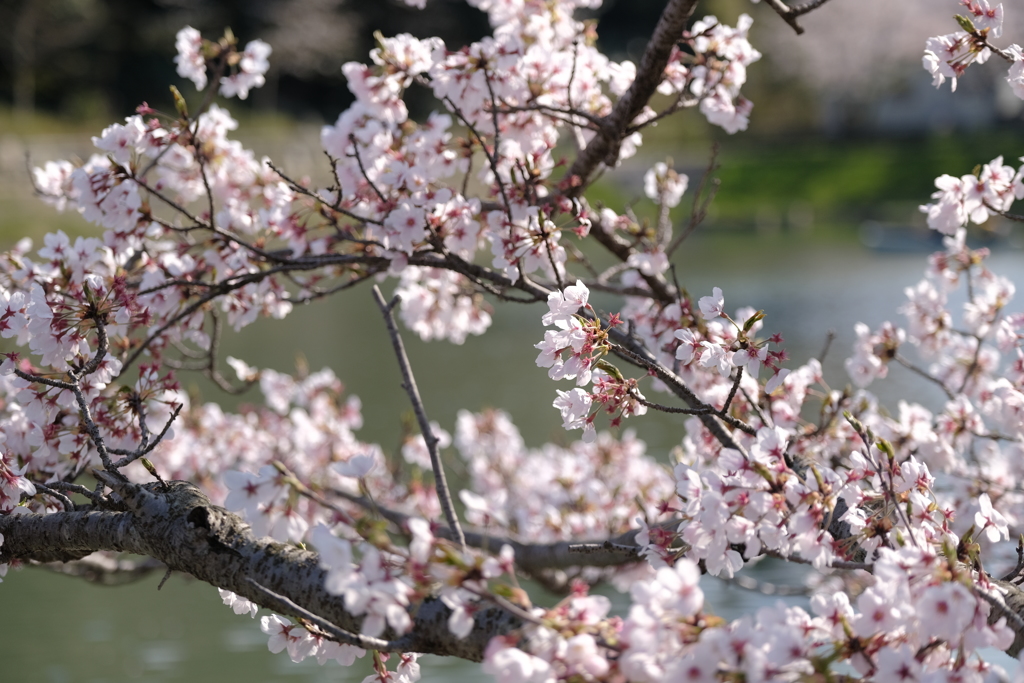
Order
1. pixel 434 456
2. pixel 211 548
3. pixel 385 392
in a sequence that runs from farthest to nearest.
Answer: pixel 385 392 < pixel 434 456 < pixel 211 548

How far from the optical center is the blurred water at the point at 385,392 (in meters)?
4.67

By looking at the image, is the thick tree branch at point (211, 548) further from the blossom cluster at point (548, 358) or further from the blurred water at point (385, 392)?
the blurred water at point (385, 392)

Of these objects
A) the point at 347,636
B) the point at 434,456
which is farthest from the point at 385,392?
the point at 347,636

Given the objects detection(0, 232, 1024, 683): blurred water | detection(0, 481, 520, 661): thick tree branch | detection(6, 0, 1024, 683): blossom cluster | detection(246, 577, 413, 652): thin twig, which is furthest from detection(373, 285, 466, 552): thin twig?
detection(0, 232, 1024, 683): blurred water

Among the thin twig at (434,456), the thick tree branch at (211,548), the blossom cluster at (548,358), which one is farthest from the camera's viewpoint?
the thin twig at (434,456)

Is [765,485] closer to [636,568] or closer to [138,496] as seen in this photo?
[138,496]

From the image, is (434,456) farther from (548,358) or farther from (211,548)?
(211,548)

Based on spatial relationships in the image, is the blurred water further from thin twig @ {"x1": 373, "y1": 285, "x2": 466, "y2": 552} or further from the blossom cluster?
thin twig @ {"x1": 373, "y1": 285, "x2": 466, "y2": 552}

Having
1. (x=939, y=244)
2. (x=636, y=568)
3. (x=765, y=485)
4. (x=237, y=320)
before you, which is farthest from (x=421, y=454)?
(x=939, y=244)

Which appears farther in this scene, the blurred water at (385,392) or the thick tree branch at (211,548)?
the blurred water at (385,392)

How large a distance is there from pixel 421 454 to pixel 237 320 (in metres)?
2.26

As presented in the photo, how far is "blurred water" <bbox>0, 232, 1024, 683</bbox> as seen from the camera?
4.67m

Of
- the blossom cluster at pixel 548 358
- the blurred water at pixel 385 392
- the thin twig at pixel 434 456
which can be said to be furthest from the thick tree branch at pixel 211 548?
the blurred water at pixel 385 392

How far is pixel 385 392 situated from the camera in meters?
9.83
